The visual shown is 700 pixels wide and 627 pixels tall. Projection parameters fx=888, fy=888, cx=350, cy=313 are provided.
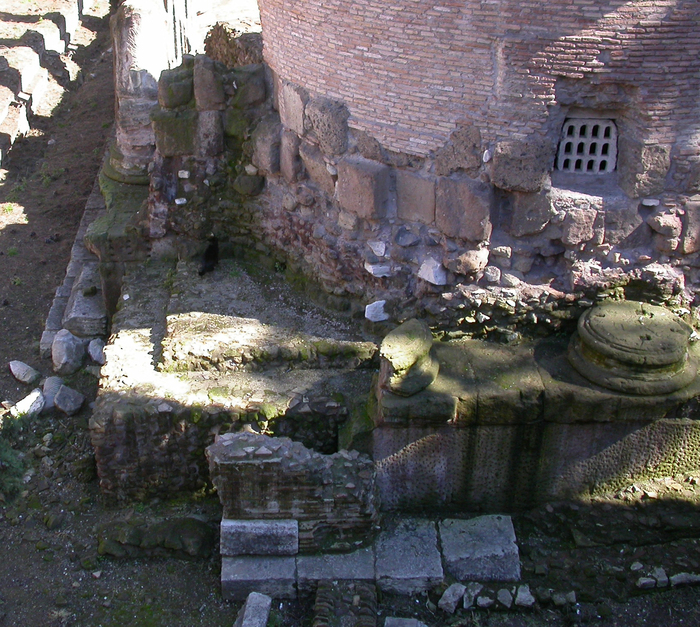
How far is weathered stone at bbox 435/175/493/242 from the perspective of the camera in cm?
571

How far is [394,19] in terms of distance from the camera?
550 centimetres

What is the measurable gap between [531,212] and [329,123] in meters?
1.52

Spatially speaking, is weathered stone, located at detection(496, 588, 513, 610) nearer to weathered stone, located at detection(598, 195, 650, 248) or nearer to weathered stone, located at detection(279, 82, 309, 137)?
weathered stone, located at detection(598, 195, 650, 248)

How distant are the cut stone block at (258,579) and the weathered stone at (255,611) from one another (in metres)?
0.10

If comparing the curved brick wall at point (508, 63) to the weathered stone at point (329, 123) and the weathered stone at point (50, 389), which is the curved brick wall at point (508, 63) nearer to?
the weathered stone at point (329, 123)

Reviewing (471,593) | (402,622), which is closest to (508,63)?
(471,593)

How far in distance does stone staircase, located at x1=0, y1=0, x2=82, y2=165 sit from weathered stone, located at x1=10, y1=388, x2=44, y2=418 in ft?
18.3

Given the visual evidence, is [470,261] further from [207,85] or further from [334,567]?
Answer: [207,85]

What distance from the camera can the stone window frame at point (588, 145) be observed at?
18.4 ft

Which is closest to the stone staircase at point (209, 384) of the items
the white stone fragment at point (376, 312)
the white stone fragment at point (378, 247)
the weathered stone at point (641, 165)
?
the white stone fragment at point (376, 312)

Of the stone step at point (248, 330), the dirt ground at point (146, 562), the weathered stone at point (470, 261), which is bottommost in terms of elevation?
the dirt ground at point (146, 562)

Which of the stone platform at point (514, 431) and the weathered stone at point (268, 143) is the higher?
the weathered stone at point (268, 143)

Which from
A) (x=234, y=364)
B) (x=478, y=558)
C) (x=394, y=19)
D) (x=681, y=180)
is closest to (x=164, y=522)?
Result: (x=234, y=364)

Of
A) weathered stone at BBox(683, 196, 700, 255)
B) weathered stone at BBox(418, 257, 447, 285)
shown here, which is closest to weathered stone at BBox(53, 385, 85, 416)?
weathered stone at BBox(418, 257, 447, 285)
